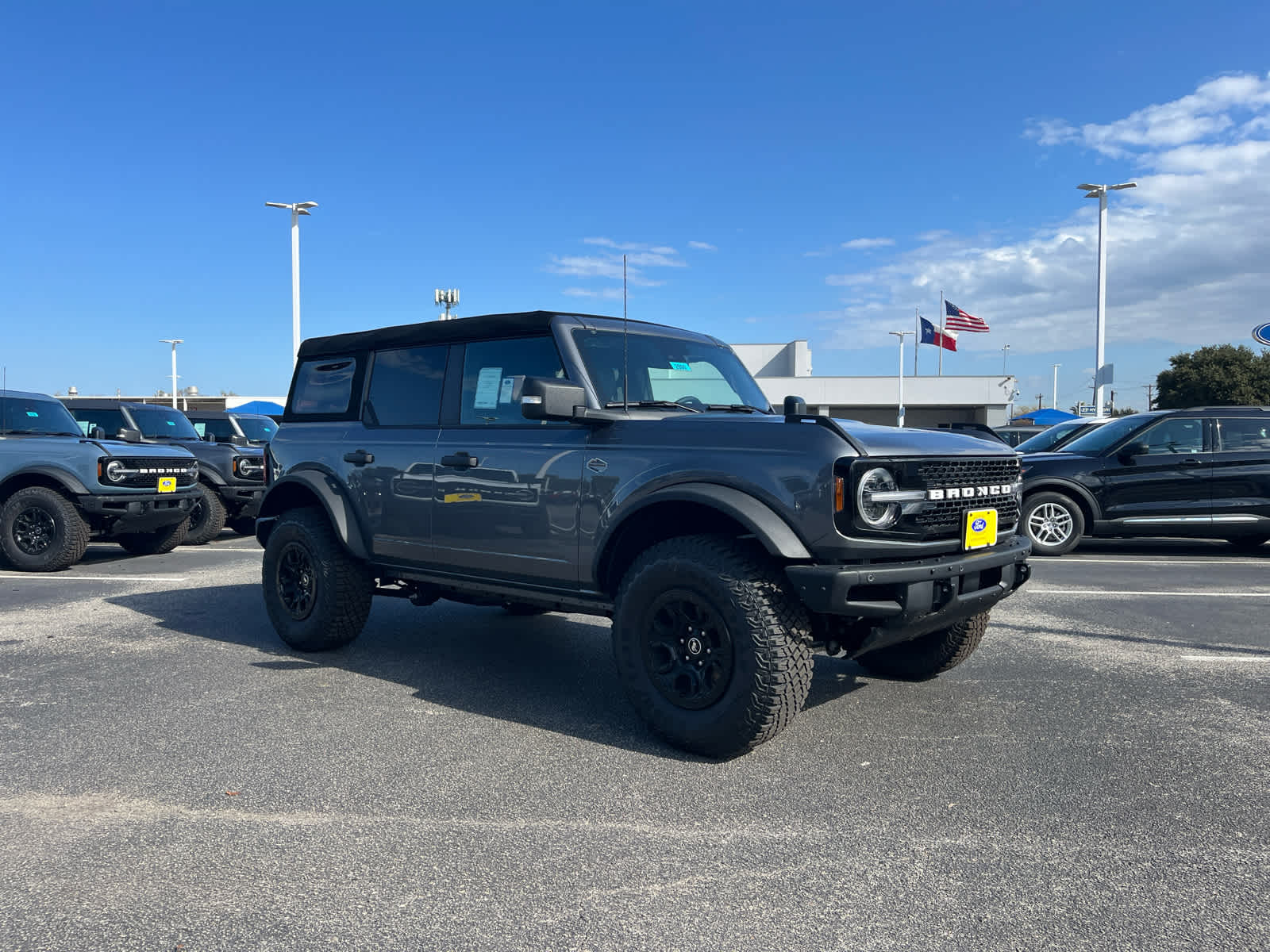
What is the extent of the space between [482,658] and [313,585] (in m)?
1.09

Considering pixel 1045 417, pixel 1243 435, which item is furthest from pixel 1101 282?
pixel 1243 435

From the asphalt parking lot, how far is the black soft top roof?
186 cm

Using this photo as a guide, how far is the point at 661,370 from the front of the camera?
4.89 metres

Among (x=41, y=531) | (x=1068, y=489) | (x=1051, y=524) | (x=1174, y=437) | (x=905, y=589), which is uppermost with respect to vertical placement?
(x=1174, y=437)

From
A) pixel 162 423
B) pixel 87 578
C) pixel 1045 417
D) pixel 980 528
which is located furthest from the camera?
pixel 1045 417

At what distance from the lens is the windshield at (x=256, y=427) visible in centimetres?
1680

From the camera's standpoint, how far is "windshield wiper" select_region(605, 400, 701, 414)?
15.0 feet

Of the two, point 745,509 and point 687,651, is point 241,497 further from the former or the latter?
point 745,509

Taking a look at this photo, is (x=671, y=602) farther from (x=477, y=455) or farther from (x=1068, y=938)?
(x=1068, y=938)

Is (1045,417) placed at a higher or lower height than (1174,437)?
higher

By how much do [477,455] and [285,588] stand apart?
1.88 meters

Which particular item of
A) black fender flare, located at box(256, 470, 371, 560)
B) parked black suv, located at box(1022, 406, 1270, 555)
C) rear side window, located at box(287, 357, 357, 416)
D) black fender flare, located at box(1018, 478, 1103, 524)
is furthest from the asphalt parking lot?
parked black suv, located at box(1022, 406, 1270, 555)

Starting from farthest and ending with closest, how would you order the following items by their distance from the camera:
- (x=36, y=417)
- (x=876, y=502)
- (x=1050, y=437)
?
(x=1050, y=437), (x=36, y=417), (x=876, y=502)

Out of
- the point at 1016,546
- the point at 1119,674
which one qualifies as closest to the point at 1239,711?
the point at 1119,674
